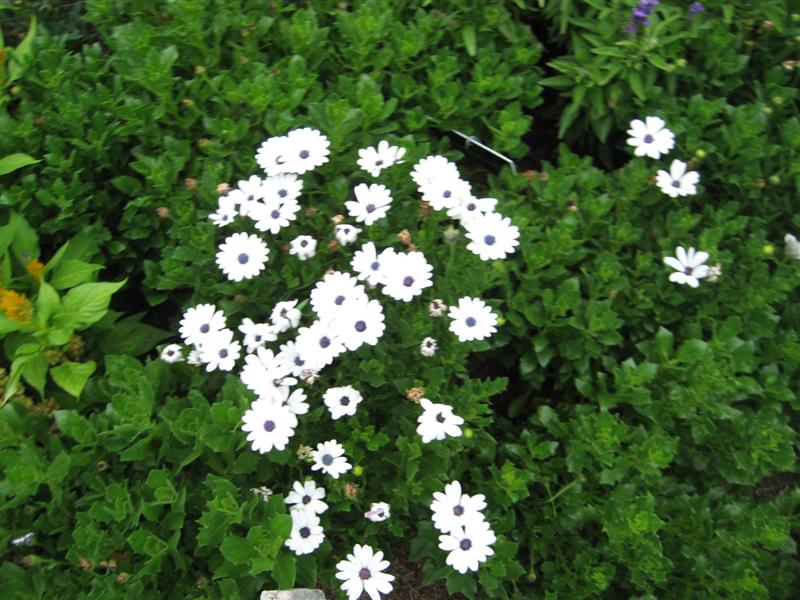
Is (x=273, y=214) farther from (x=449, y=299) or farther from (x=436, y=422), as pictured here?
(x=436, y=422)

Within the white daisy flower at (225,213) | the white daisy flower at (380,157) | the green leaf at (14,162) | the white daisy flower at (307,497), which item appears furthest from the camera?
the green leaf at (14,162)

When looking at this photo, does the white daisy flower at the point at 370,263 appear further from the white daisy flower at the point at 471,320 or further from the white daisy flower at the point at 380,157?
the white daisy flower at the point at 380,157

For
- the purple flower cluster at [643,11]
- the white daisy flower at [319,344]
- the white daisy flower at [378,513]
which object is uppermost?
the purple flower cluster at [643,11]

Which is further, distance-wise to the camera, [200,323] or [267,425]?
[200,323]

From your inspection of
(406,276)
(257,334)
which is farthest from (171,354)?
(406,276)

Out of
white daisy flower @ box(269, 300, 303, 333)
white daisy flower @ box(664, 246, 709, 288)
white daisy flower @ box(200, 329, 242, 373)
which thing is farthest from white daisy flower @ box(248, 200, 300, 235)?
white daisy flower @ box(664, 246, 709, 288)

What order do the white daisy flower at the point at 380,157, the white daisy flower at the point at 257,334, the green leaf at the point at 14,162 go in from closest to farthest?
the white daisy flower at the point at 257,334
the white daisy flower at the point at 380,157
the green leaf at the point at 14,162

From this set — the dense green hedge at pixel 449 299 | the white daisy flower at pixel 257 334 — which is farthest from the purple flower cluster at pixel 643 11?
the white daisy flower at pixel 257 334
